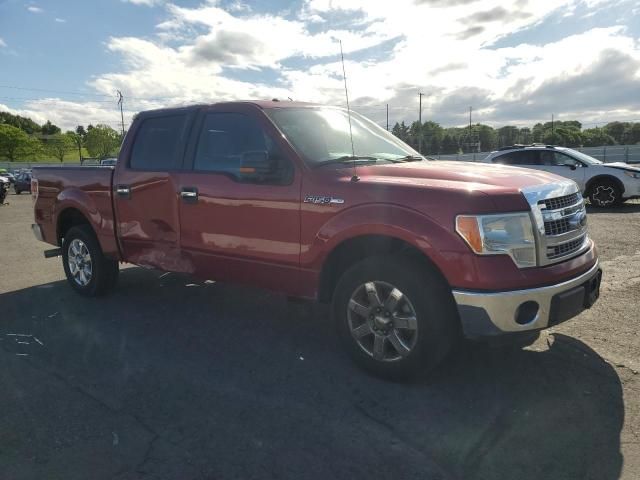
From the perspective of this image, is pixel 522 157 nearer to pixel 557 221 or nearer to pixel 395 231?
pixel 557 221

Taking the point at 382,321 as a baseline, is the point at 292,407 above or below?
below

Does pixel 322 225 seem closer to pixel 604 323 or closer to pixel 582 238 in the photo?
pixel 582 238

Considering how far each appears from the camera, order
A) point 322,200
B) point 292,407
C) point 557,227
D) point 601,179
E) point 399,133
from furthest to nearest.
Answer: point 399,133 → point 601,179 → point 322,200 → point 557,227 → point 292,407

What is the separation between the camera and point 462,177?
3.63 metres

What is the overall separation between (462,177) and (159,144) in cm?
310

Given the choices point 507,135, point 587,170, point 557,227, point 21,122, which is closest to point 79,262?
point 557,227

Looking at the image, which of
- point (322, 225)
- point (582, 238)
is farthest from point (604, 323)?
point (322, 225)

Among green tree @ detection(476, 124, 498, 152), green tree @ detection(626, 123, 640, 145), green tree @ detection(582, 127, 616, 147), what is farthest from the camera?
green tree @ detection(476, 124, 498, 152)

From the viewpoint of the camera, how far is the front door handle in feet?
15.3

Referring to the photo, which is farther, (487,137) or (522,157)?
(487,137)

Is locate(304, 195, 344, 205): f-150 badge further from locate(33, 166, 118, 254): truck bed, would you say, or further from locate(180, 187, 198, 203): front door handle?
locate(33, 166, 118, 254): truck bed

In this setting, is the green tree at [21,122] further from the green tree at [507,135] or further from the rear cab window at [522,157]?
the rear cab window at [522,157]

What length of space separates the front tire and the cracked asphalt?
0.19 meters

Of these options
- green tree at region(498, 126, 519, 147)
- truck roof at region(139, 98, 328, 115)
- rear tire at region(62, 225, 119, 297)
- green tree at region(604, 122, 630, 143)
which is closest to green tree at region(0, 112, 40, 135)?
green tree at region(498, 126, 519, 147)
